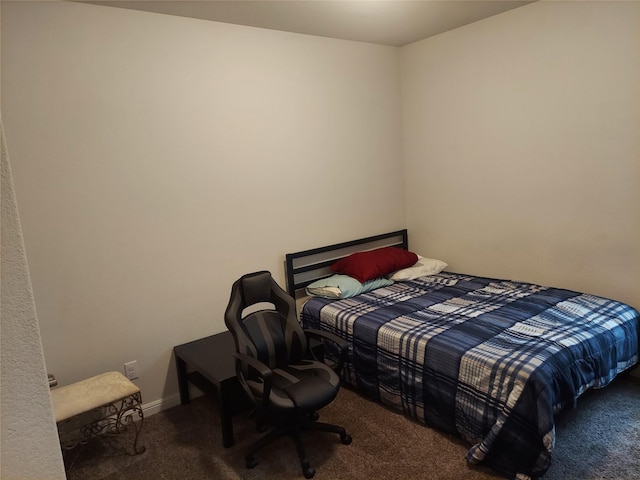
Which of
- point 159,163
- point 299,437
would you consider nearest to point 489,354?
point 299,437

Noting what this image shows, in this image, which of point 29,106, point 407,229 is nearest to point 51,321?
point 29,106

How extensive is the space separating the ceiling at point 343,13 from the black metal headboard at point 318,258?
1799mm

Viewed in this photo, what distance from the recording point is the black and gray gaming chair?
90.4 inches

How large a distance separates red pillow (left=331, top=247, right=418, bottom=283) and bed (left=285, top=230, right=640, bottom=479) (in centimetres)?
6

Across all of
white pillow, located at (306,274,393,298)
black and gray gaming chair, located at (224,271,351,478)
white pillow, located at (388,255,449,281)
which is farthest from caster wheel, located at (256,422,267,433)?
white pillow, located at (388,255,449,281)

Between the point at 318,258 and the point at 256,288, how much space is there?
1.35m

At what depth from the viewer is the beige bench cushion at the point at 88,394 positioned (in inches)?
90.9

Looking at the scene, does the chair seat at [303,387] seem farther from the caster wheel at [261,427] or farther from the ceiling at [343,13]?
the ceiling at [343,13]

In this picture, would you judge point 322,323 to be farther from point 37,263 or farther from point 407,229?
point 37,263

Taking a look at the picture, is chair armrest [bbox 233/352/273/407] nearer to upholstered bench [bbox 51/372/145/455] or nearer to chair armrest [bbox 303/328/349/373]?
chair armrest [bbox 303/328/349/373]

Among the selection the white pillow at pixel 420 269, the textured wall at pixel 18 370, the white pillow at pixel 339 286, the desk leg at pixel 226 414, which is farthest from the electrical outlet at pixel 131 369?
the textured wall at pixel 18 370

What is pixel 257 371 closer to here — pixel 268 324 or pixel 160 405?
pixel 268 324

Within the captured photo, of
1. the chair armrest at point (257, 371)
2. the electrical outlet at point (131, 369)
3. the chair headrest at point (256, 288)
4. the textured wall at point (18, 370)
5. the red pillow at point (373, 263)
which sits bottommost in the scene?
the electrical outlet at point (131, 369)

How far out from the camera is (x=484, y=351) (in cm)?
242
